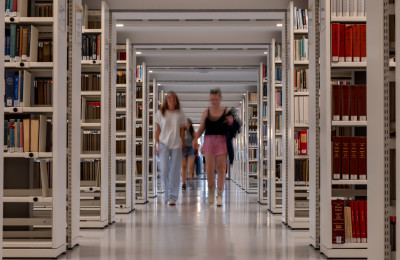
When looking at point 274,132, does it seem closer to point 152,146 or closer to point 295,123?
point 295,123

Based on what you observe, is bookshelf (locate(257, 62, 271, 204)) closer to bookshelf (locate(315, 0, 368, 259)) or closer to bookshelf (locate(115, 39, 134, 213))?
bookshelf (locate(115, 39, 134, 213))

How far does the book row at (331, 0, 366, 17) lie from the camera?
478 centimetres

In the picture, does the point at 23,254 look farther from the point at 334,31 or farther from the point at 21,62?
the point at 334,31

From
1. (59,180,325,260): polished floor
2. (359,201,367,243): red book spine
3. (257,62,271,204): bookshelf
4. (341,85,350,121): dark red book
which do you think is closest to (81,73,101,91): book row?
(59,180,325,260): polished floor

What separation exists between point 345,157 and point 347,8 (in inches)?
46.0

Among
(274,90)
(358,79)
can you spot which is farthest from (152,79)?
(358,79)

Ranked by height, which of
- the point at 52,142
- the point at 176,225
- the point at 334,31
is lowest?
the point at 176,225

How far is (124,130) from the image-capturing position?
8.70 meters

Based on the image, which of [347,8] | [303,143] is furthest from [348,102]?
[303,143]

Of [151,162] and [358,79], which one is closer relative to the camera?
[358,79]

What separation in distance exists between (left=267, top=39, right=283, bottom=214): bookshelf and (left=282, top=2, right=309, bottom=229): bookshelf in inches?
50.2

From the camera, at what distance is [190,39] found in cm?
920
